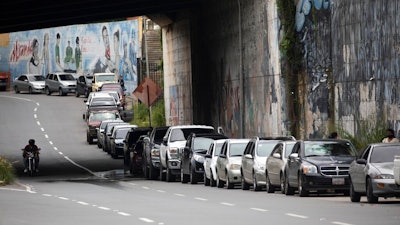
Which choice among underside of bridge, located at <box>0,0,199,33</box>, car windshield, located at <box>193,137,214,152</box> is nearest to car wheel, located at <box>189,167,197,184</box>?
car windshield, located at <box>193,137,214,152</box>

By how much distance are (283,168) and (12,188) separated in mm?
10294

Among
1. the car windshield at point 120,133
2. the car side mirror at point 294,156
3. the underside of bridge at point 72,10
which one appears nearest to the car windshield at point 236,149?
the car side mirror at point 294,156

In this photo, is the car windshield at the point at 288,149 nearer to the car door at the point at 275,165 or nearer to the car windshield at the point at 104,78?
the car door at the point at 275,165

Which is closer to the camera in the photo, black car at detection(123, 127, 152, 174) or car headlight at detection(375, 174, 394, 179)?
car headlight at detection(375, 174, 394, 179)

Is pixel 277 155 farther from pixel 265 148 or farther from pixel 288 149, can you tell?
pixel 265 148

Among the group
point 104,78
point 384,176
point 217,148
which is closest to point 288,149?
point 217,148

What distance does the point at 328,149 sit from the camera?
3203 cm

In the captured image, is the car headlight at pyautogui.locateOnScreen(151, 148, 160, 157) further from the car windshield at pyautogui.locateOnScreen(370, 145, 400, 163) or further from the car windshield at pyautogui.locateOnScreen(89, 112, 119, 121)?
the car windshield at pyautogui.locateOnScreen(89, 112, 119, 121)

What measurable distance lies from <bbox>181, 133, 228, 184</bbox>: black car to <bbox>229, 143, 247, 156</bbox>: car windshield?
2639 millimetres

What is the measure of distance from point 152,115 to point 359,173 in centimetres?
5394

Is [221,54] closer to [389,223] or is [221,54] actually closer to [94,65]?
[389,223]

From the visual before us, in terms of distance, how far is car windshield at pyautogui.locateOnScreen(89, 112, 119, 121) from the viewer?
245ft

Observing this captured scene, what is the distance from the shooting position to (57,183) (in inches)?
1699

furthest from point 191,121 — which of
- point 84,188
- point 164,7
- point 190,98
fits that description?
point 84,188
